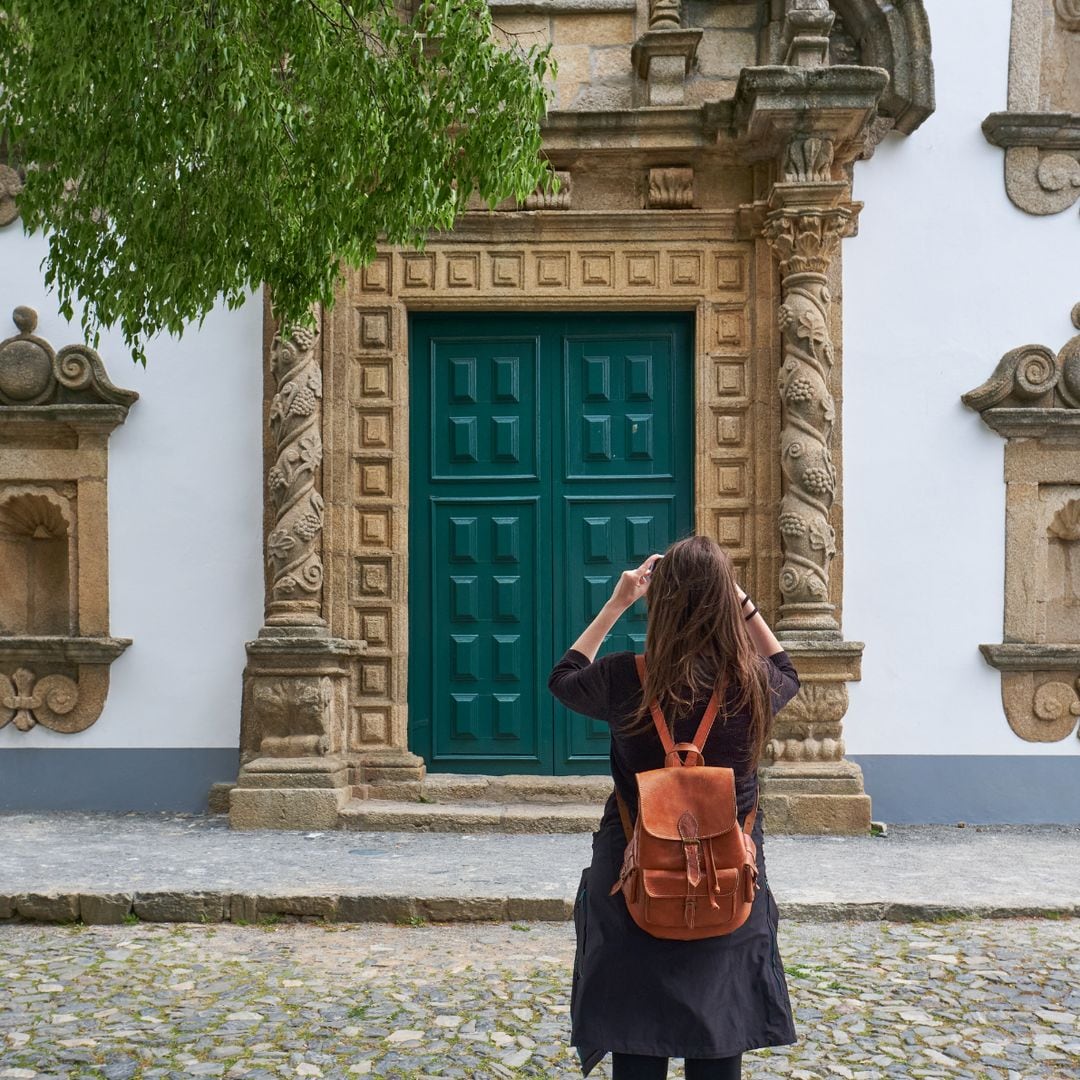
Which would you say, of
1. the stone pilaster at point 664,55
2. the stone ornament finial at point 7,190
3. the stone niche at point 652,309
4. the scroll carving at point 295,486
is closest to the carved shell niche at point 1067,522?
the stone niche at point 652,309

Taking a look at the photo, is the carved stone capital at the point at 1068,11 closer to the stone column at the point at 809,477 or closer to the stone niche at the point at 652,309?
the stone niche at the point at 652,309

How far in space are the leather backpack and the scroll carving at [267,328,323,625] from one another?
207 inches

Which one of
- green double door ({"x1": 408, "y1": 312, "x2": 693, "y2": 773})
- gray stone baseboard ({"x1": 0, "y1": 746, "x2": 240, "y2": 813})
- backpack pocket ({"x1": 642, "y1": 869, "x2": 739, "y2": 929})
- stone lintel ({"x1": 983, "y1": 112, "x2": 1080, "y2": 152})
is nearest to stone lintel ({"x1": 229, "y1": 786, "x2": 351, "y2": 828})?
gray stone baseboard ({"x1": 0, "y1": 746, "x2": 240, "y2": 813})

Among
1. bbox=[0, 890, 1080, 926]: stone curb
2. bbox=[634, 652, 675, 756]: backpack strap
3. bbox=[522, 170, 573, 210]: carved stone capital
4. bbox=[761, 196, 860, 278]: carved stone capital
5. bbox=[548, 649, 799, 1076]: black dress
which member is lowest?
bbox=[0, 890, 1080, 926]: stone curb

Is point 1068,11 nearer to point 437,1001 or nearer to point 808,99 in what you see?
point 808,99

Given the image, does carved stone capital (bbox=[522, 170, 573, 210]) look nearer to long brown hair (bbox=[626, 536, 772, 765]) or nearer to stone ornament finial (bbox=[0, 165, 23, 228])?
stone ornament finial (bbox=[0, 165, 23, 228])

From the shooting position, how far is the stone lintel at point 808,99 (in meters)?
7.29

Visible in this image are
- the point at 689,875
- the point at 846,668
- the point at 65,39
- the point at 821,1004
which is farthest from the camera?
the point at 846,668

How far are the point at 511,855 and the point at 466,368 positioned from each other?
9.84 ft

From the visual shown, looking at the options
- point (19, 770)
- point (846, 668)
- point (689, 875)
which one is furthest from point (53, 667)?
point (689, 875)

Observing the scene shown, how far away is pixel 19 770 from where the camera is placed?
26.0 ft

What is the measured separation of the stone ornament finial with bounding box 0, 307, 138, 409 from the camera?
7816mm

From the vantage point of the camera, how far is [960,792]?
25.5 ft

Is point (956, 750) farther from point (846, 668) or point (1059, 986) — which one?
point (1059, 986)
